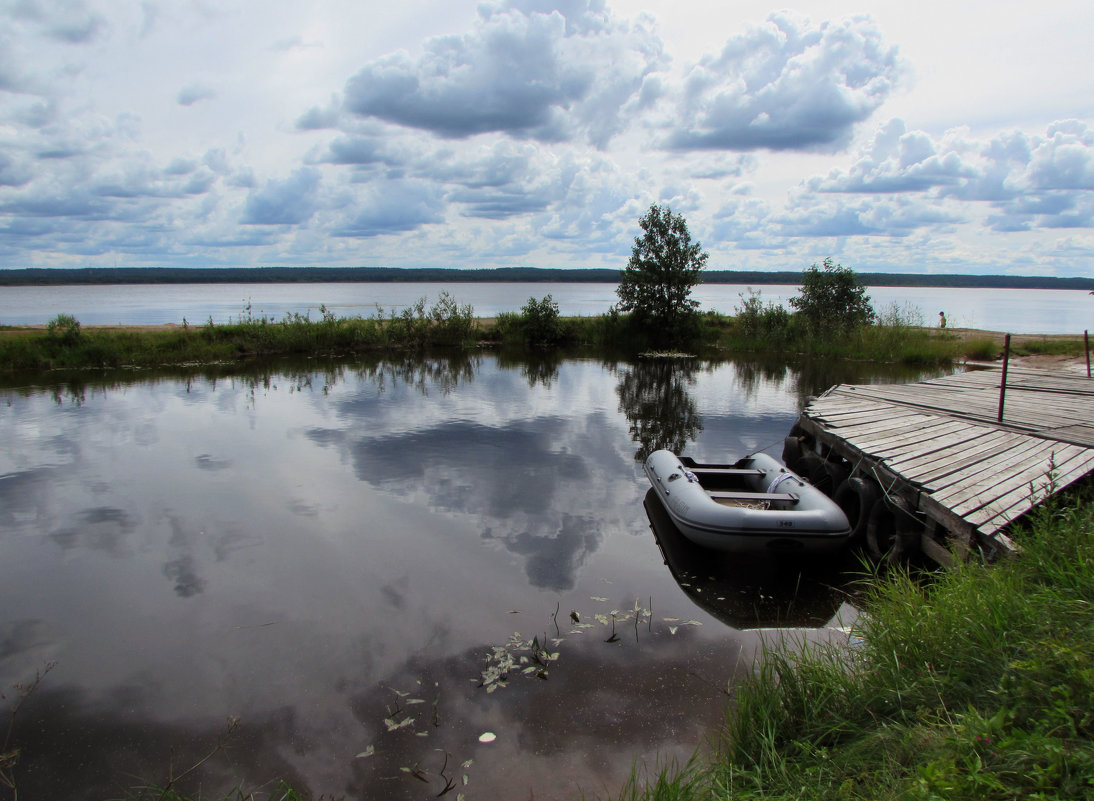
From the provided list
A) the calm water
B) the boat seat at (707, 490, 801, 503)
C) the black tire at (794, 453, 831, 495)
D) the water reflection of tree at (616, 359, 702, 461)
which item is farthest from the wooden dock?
the water reflection of tree at (616, 359, 702, 461)

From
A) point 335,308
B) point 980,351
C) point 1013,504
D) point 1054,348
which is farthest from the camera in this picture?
point 335,308

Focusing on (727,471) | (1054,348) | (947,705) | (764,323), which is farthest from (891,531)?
(764,323)

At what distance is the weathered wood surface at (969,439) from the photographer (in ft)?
17.3

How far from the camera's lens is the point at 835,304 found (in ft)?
81.0

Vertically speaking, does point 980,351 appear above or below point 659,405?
above

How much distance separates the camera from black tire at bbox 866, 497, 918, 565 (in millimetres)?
6113

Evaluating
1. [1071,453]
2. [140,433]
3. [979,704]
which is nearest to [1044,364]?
[1071,453]

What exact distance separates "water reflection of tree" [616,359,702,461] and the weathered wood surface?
8.64 feet

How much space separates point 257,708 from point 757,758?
3.19 meters

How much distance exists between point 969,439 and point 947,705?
5005 millimetres

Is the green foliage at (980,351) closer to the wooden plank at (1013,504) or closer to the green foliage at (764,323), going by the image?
the green foliage at (764,323)

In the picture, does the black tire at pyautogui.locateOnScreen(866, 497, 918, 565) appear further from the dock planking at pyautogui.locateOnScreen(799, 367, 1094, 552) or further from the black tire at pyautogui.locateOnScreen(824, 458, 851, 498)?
the black tire at pyautogui.locateOnScreen(824, 458, 851, 498)

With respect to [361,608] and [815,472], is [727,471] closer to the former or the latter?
[815,472]

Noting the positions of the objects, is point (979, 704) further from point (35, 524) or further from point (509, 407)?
point (509, 407)
